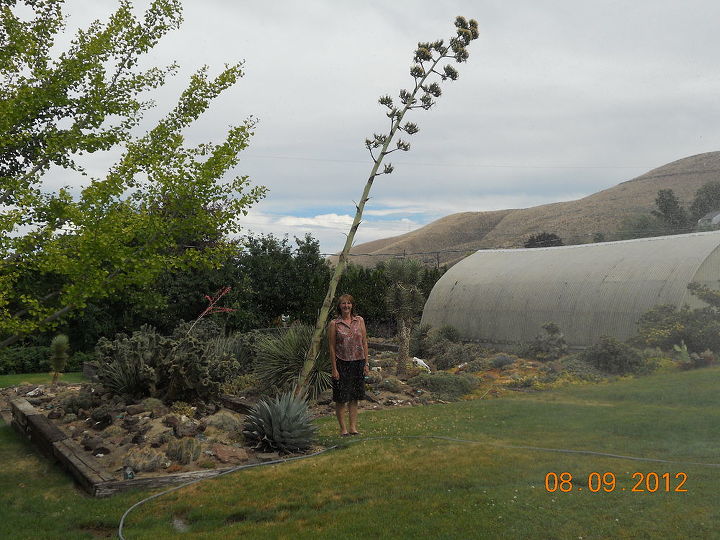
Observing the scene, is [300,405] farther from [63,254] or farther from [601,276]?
[601,276]

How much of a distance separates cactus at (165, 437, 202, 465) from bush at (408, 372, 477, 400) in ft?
20.6

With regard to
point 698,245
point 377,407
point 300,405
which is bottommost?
point 377,407

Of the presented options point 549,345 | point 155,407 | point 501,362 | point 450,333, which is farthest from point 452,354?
point 155,407

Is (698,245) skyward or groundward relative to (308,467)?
skyward

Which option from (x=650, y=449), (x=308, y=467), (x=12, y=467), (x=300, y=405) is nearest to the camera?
(x=650, y=449)

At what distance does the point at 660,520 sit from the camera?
15.6 ft

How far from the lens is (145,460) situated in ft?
27.6

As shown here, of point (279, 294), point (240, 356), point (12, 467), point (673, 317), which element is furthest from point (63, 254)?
point (279, 294)

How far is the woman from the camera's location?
923cm

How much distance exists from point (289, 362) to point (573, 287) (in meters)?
9.45

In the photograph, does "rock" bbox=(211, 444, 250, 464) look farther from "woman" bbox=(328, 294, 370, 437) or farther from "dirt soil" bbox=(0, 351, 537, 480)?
"woman" bbox=(328, 294, 370, 437)

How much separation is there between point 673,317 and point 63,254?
41.9ft

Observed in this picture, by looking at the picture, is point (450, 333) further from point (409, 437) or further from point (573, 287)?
point (409, 437)

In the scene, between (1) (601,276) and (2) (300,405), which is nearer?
(2) (300,405)
